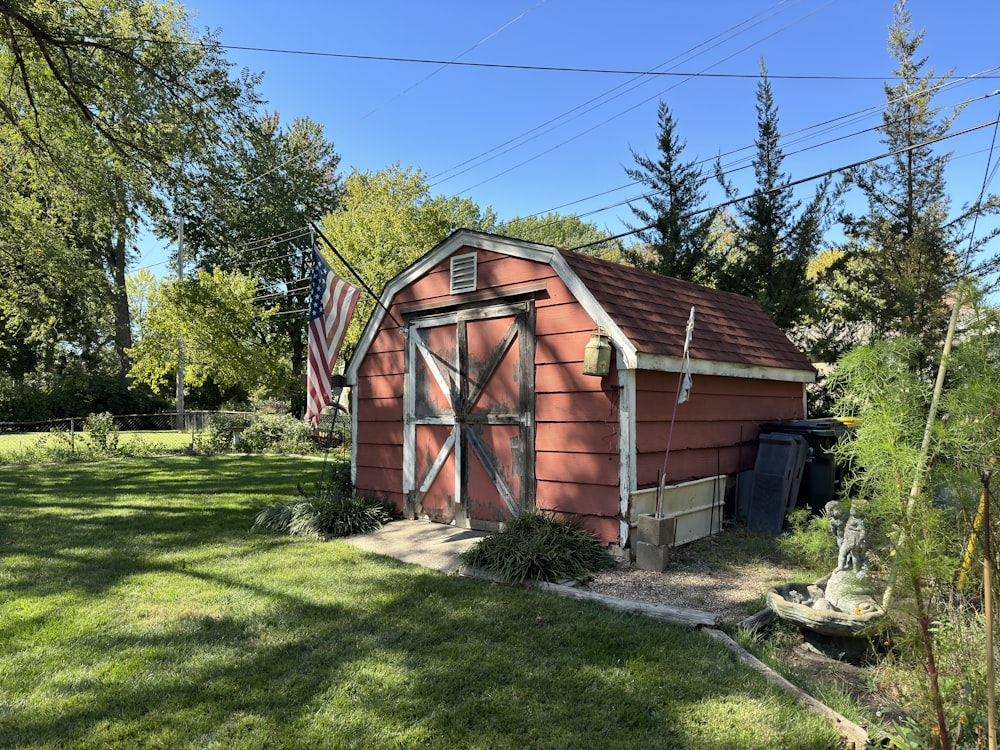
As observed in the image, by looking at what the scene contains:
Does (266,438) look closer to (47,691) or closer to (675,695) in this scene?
(47,691)

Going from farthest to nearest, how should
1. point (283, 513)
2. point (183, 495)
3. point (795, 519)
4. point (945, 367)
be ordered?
1. point (183, 495)
2. point (283, 513)
3. point (795, 519)
4. point (945, 367)

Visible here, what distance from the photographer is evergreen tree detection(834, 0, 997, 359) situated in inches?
416

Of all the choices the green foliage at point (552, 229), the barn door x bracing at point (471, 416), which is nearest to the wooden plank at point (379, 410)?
the barn door x bracing at point (471, 416)

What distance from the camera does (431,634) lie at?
12.6ft

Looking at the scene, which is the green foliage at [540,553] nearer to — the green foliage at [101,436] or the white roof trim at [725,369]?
the white roof trim at [725,369]

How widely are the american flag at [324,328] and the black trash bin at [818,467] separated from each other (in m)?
5.40

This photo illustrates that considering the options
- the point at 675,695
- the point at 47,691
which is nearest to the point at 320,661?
the point at 47,691

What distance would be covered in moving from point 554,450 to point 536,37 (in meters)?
6.64

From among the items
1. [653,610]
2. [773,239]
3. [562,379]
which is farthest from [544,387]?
[773,239]

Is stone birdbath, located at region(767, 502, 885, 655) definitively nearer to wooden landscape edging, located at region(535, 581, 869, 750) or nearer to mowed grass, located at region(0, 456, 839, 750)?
wooden landscape edging, located at region(535, 581, 869, 750)

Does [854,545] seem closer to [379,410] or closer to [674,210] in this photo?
[379,410]

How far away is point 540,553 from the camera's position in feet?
16.5

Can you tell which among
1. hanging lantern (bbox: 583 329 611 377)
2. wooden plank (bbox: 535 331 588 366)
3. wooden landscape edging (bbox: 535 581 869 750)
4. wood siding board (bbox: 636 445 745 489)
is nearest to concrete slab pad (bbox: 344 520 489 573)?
wooden landscape edging (bbox: 535 581 869 750)

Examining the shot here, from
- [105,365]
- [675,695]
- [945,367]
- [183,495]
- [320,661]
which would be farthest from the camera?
[105,365]
